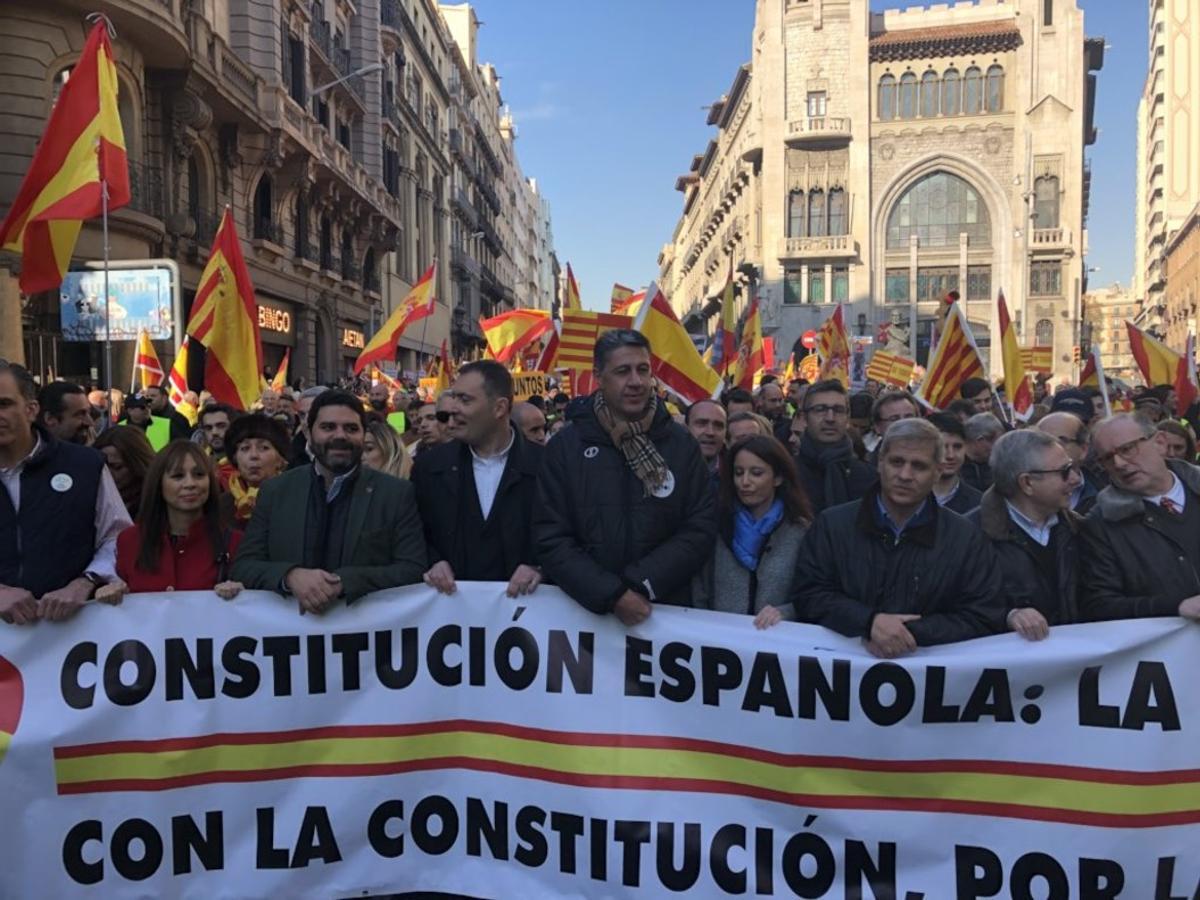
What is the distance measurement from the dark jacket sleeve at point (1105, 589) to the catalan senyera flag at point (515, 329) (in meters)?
11.8

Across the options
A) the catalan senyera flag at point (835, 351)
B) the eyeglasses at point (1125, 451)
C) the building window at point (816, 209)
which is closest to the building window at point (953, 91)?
the building window at point (816, 209)

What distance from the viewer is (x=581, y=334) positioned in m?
9.77

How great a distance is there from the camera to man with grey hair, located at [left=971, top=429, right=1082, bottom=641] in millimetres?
3273

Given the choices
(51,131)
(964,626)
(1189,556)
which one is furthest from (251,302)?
(1189,556)

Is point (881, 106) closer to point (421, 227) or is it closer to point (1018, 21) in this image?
point (1018, 21)

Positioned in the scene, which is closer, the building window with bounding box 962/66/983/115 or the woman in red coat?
the woman in red coat

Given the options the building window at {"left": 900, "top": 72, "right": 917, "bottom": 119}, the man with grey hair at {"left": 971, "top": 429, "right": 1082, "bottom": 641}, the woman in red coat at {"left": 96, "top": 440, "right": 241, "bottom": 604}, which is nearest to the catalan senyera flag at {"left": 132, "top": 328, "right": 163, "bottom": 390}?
the woman in red coat at {"left": 96, "top": 440, "right": 241, "bottom": 604}

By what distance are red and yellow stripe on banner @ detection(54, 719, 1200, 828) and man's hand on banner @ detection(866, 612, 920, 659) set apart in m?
0.39

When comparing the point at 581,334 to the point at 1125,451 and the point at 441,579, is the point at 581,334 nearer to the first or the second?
the point at 441,579

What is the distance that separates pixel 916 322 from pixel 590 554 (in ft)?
176

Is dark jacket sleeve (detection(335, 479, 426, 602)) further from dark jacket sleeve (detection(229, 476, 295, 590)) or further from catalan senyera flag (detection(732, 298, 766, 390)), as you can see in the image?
catalan senyera flag (detection(732, 298, 766, 390))

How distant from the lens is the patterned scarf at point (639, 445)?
3.39 m

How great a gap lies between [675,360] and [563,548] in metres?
4.52

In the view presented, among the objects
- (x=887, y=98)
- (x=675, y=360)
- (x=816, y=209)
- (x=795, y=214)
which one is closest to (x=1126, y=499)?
(x=675, y=360)
